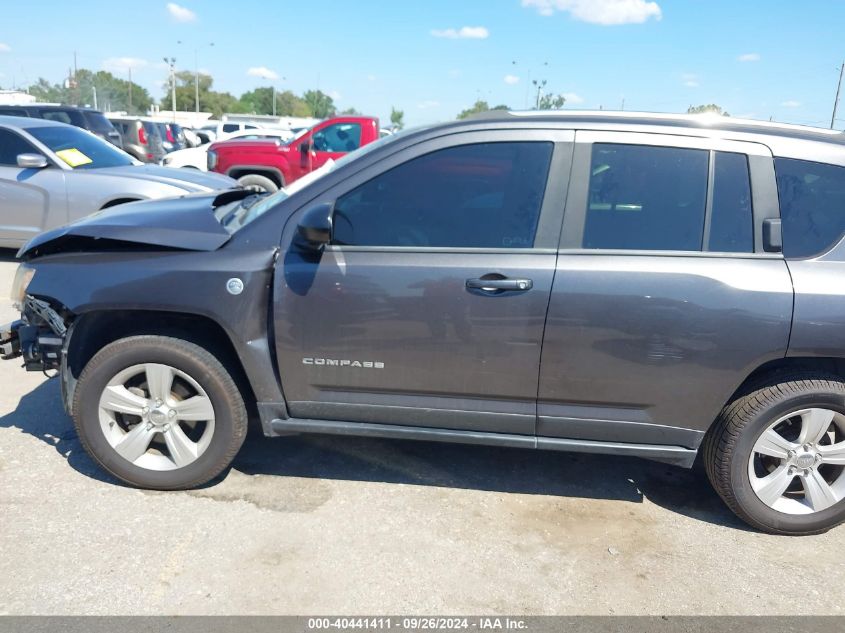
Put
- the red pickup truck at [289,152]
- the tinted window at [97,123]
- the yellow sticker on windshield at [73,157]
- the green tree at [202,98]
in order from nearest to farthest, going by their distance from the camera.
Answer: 1. the yellow sticker on windshield at [73,157]
2. the red pickup truck at [289,152]
3. the tinted window at [97,123]
4. the green tree at [202,98]

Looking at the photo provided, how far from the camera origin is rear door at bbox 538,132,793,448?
2.91 meters

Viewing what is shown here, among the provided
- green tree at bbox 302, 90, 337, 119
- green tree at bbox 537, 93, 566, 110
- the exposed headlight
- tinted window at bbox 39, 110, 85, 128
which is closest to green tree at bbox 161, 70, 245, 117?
green tree at bbox 302, 90, 337, 119

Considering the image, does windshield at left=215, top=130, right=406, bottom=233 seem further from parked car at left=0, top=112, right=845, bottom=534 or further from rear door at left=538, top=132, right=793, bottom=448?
rear door at left=538, top=132, right=793, bottom=448

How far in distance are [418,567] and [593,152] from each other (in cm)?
199

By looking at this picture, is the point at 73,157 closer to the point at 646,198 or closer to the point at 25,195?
the point at 25,195

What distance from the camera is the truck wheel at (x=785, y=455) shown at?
3.04m

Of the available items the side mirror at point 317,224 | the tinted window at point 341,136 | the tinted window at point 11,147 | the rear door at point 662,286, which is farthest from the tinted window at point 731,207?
the tinted window at point 341,136

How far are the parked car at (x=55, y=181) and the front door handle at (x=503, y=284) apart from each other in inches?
201

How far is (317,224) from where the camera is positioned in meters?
2.95

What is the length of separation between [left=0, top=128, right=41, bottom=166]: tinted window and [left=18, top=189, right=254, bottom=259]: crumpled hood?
16.7 ft

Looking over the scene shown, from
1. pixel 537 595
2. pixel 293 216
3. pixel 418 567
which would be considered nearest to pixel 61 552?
pixel 418 567

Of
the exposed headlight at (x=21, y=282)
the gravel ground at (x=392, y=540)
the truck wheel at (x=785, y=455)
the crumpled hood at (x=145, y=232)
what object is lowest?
the gravel ground at (x=392, y=540)

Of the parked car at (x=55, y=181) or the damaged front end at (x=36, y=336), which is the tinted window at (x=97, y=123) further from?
the damaged front end at (x=36, y=336)

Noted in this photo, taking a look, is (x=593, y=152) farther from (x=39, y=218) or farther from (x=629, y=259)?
(x=39, y=218)
